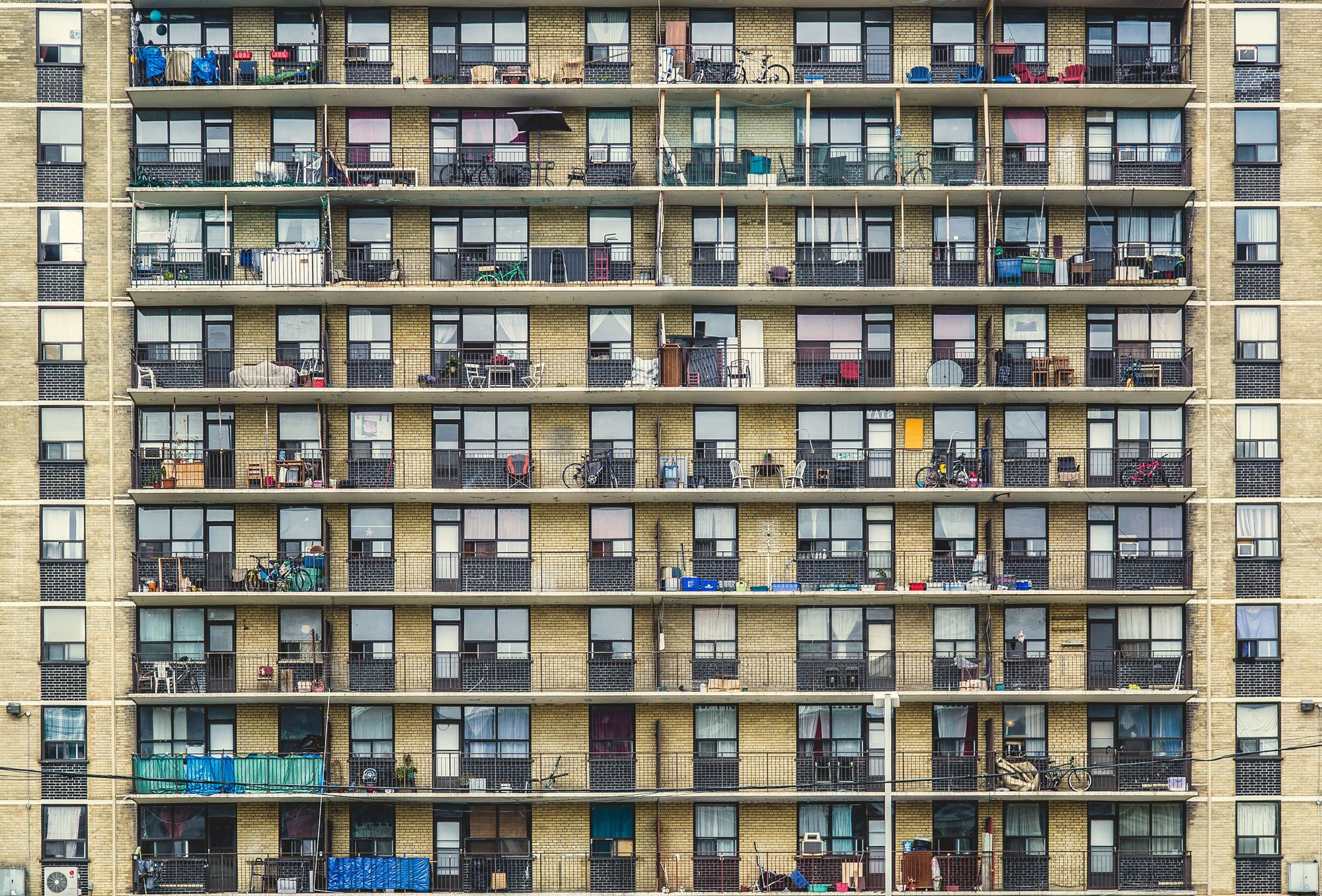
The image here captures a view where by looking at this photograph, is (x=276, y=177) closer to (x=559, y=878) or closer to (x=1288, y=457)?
(x=559, y=878)

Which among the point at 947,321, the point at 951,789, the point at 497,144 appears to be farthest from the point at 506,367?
the point at 951,789

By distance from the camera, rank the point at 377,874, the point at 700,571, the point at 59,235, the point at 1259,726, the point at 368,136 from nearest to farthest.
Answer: the point at 377,874
the point at 1259,726
the point at 700,571
the point at 59,235
the point at 368,136

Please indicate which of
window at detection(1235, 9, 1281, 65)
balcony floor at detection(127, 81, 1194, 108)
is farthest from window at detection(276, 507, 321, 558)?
window at detection(1235, 9, 1281, 65)

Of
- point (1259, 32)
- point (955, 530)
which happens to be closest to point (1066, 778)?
point (955, 530)

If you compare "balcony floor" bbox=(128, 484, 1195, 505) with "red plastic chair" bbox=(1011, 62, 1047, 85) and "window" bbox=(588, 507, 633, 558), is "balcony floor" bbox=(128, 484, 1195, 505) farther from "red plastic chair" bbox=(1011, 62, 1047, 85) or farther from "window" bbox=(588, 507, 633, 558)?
"red plastic chair" bbox=(1011, 62, 1047, 85)

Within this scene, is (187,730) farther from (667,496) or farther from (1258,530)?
(1258,530)

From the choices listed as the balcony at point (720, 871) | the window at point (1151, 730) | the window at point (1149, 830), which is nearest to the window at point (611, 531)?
the balcony at point (720, 871)
